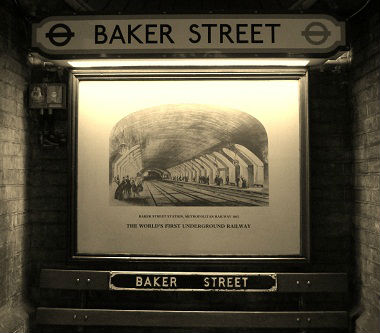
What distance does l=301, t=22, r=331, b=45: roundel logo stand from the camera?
290 centimetres

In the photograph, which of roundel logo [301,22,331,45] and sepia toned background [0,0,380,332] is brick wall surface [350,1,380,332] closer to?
sepia toned background [0,0,380,332]

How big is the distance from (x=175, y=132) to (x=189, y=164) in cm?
26

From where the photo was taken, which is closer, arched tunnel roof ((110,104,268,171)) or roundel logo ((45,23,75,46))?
roundel logo ((45,23,75,46))

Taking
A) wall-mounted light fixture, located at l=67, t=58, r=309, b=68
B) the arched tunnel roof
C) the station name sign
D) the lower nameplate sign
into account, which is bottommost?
the lower nameplate sign

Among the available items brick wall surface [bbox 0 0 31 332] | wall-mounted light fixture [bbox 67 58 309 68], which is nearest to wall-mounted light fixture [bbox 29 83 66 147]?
brick wall surface [bbox 0 0 31 332]

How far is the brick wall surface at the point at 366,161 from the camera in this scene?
298 cm

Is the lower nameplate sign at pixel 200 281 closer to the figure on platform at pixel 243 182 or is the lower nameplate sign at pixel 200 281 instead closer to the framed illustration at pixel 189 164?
the framed illustration at pixel 189 164

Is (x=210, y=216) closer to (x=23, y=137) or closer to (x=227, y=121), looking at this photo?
(x=227, y=121)

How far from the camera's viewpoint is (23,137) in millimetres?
3357

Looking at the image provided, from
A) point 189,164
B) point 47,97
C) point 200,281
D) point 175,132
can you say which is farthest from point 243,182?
point 47,97

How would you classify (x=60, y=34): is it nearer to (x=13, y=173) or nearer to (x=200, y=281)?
(x=13, y=173)

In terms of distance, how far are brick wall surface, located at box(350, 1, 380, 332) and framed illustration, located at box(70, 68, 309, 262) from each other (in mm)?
383

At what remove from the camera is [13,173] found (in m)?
3.22

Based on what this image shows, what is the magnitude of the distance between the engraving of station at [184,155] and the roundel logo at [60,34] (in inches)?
27.8
